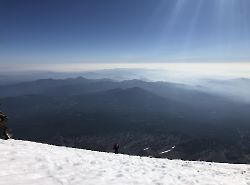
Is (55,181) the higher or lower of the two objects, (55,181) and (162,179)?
the higher

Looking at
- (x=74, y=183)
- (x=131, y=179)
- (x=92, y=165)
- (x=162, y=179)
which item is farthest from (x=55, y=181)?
(x=162, y=179)

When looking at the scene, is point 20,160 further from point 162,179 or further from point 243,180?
point 243,180

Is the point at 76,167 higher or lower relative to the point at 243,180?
higher

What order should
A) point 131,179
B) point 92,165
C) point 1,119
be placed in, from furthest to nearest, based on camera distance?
1. point 1,119
2. point 92,165
3. point 131,179

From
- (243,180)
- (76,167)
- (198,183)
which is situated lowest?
(243,180)

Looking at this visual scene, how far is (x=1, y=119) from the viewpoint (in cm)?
3334

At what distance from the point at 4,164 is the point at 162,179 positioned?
9185 millimetres

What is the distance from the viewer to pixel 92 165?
18453 mm

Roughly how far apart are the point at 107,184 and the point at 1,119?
2433cm

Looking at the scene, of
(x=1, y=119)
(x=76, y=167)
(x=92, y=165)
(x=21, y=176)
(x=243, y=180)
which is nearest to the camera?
(x=21, y=176)

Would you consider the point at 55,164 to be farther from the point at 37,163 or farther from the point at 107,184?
the point at 107,184

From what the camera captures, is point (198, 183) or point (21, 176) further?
point (198, 183)

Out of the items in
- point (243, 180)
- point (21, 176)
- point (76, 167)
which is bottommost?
point (243, 180)

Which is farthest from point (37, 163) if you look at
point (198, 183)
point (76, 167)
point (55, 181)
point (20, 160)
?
point (198, 183)
